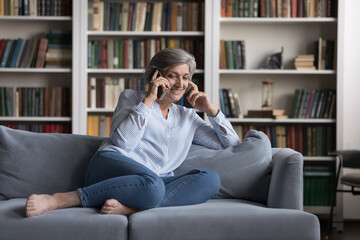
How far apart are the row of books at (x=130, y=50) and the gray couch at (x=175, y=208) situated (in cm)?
178

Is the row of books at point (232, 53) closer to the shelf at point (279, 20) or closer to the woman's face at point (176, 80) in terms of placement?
the shelf at point (279, 20)

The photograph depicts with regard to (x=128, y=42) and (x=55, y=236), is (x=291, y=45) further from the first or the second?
(x=55, y=236)

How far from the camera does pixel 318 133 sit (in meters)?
4.37

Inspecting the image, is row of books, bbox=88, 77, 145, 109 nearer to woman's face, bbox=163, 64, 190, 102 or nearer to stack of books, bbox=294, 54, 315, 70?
stack of books, bbox=294, 54, 315, 70

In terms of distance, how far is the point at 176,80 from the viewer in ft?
8.70

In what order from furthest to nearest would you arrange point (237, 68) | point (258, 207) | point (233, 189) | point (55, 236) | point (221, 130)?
point (237, 68)
point (221, 130)
point (233, 189)
point (258, 207)
point (55, 236)

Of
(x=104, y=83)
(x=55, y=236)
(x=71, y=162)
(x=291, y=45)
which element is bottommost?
(x=55, y=236)

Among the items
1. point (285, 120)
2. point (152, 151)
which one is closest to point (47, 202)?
point (152, 151)

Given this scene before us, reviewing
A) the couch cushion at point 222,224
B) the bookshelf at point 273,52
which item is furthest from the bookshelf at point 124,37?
the couch cushion at point 222,224

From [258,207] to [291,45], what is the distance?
8.32ft

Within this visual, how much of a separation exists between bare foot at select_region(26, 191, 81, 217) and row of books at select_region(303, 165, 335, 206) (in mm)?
2574

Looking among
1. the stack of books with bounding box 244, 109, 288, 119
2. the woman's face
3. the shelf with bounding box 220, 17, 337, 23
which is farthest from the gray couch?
the shelf with bounding box 220, 17, 337, 23

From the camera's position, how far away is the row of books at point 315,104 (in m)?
4.35

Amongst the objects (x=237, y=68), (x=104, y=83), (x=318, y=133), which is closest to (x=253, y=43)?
(x=237, y=68)
